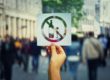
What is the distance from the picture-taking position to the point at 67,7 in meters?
2.33

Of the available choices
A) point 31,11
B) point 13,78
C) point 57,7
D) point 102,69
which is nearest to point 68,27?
point 57,7

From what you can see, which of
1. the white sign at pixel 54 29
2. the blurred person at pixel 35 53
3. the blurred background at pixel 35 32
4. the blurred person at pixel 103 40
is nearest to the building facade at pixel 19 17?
the blurred background at pixel 35 32

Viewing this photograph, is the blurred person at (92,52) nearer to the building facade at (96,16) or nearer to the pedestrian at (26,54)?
the building facade at (96,16)

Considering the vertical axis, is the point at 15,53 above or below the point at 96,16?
below

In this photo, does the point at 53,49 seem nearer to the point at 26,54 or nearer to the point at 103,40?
the point at 103,40

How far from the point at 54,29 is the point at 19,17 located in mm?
1279

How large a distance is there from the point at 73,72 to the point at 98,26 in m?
0.50

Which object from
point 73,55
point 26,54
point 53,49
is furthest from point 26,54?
point 53,49

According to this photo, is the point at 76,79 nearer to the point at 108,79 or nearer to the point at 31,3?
the point at 108,79

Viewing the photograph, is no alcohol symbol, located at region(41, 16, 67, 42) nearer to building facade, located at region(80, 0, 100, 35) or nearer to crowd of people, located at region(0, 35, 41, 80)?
building facade, located at region(80, 0, 100, 35)

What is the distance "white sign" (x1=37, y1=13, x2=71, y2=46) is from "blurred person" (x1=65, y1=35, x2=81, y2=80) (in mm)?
1043

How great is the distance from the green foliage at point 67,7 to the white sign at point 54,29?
3.29ft

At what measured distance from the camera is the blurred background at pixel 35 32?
2.33m

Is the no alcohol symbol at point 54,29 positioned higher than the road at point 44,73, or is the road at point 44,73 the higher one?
the no alcohol symbol at point 54,29
